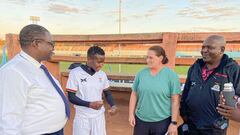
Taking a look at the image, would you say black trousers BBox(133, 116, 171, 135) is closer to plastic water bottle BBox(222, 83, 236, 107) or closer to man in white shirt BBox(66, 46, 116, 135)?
man in white shirt BBox(66, 46, 116, 135)

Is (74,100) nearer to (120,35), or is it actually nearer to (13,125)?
(13,125)

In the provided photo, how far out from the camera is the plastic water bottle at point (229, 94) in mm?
→ 1897

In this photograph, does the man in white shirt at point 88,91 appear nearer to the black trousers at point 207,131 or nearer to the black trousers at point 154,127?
the black trousers at point 154,127

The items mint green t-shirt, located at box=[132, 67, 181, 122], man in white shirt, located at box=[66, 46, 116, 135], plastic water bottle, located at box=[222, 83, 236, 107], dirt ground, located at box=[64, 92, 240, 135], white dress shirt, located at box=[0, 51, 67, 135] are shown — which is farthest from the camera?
dirt ground, located at box=[64, 92, 240, 135]

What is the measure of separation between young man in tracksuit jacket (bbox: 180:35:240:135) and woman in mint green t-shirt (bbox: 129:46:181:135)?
8.1 inches

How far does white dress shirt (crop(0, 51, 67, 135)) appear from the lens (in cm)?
170

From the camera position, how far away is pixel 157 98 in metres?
2.97

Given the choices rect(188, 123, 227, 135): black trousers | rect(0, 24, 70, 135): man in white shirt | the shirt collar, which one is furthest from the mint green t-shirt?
the shirt collar

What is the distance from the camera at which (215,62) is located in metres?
2.73

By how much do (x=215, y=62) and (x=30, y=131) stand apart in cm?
189

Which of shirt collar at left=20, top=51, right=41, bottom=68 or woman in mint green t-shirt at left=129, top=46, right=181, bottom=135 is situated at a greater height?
shirt collar at left=20, top=51, right=41, bottom=68

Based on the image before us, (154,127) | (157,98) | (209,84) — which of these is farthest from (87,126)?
(209,84)

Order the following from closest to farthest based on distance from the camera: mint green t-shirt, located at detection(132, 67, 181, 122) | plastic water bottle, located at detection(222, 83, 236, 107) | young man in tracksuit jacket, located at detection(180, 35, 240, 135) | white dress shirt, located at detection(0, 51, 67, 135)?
1. white dress shirt, located at detection(0, 51, 67, 135)
2. plastic water bottle, located at detection(222, 83, 236, 107)
3. young man in tracksuit jacket, located at detection(180, 35, 240, 135)
4. mint green t-shirt, located at detection(132, 67, 181, 122)

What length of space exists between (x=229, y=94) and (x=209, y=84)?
0.74 metres
